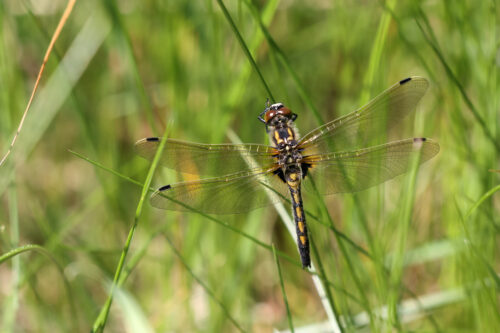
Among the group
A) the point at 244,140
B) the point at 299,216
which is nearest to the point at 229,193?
the point at 299,216

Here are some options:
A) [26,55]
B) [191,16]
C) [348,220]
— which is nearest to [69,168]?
[26,55]

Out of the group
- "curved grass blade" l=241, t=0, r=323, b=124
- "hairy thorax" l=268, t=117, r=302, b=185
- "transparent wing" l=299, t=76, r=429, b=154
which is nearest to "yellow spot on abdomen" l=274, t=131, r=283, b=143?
"hairy thorax" l=268, t=117, r=302, b=185

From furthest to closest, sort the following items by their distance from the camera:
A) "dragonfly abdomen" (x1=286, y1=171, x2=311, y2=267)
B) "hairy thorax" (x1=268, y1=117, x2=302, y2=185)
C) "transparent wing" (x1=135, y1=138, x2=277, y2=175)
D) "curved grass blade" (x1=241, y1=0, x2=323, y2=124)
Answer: "hairy thorax" (x1=268, y1=117, x2=302, y2=185)
"transparent wing" (x1=135, y1=138, x2=277, y2=175)
"dragonfly abdomen" (x1=286, y1=171, x2=311, y2=267)
"curved grass blade" (x1=241, y1=0, x2=323, y2=124)

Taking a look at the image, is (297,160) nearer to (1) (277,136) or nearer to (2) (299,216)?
(1) (277,136)

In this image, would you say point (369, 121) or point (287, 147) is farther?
point (287, 147)

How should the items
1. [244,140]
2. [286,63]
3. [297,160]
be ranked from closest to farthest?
[286,63] → [297,160] → [244,140]

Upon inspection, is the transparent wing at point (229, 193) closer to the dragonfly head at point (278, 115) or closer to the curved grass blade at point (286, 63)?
the dragonfly head at point (278, 115)

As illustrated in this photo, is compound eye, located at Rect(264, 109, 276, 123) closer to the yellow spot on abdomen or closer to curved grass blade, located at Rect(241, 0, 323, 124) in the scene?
the yellow spot on abdomen
